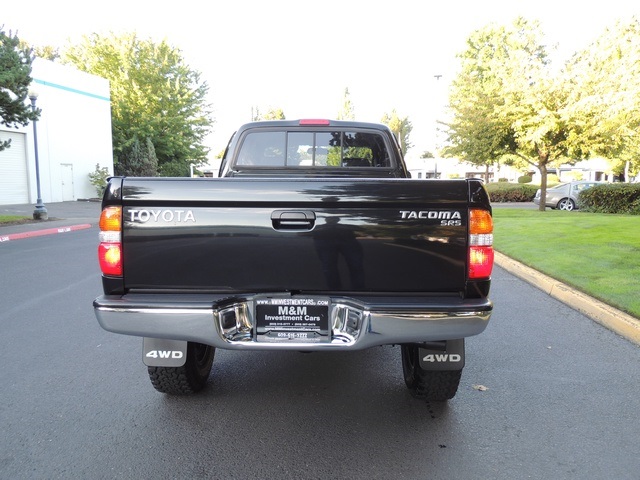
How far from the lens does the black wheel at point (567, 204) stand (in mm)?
24578

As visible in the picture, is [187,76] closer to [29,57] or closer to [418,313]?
[29,57]

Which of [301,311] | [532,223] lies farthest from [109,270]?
[532,223]

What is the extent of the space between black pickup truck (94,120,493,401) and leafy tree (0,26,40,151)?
15242mm

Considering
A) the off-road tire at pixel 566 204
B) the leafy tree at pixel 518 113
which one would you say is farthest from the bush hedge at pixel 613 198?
the off-road tire at pixel 566 204

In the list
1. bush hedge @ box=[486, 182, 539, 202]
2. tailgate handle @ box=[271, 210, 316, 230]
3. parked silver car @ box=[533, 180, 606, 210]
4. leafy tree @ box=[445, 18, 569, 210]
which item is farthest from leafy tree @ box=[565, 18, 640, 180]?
bush hedge @ box=[486, 182, 539, 202]

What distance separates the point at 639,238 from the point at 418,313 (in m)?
10.2

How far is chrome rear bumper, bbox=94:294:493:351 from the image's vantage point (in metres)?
2.71

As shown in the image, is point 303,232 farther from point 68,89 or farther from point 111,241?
point 68,89

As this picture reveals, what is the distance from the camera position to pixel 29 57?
16.5 meters

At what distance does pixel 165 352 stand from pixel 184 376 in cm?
37

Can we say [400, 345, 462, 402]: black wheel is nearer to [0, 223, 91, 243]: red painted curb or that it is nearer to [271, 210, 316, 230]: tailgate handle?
[271, 210, 316, 230]: tailgate handle

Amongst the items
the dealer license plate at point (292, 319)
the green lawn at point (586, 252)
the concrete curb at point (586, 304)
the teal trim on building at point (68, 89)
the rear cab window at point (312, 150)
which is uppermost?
the teal trim on building at point (68, 89)

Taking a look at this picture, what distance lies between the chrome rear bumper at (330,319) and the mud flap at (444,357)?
0.36m

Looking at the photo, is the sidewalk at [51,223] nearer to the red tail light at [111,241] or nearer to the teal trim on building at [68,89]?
the teal trim on building at [68,89]
